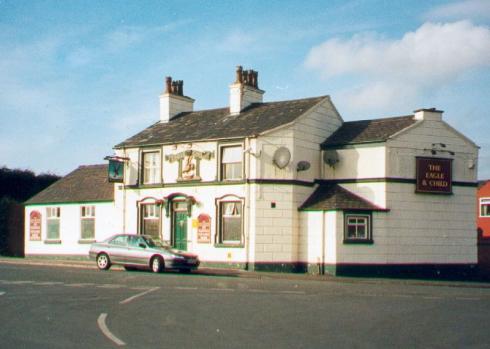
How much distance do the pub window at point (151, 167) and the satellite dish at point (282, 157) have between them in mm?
6308

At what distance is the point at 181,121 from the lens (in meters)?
35.6

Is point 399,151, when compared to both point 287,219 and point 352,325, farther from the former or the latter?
point 352,325

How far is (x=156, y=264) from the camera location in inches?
1099

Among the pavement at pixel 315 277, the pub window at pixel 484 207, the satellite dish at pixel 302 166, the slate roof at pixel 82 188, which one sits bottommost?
the pavement at pixel 315 277

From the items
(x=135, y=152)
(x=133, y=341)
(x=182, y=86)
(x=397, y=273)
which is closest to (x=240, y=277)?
(x=397, y=273)

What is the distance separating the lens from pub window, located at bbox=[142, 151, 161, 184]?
110ft

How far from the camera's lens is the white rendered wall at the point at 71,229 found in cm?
3572

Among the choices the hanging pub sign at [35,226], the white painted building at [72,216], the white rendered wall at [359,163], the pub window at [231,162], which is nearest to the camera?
the white rendered wall at [359,163]

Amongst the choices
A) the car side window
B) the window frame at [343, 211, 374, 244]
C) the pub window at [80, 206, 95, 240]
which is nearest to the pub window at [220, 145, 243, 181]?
the window frame at [343, 211, 374, 244]

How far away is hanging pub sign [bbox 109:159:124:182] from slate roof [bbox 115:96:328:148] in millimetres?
1050

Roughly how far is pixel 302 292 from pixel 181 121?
55.6 ft

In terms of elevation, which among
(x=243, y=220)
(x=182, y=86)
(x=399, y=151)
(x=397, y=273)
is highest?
(x=182, y=86)

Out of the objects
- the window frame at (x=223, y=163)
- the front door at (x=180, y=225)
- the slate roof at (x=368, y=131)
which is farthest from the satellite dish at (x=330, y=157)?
the front door at (x=180, y=225)

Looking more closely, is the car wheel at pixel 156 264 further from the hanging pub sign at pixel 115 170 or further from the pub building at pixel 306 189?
the hanging pub sign at pixel 115 170
